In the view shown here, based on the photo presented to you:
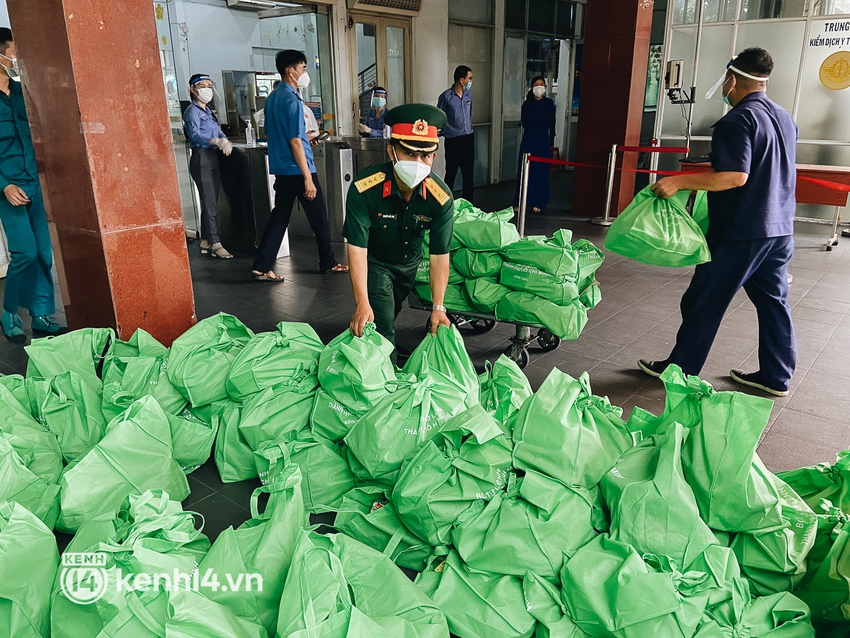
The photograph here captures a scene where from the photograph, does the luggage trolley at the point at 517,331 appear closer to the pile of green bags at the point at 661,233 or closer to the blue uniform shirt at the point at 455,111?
the pile of green bags at the point at 661,233

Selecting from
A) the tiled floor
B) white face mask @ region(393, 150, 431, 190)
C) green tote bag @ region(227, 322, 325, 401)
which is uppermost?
white face mask @ region(393, 150, 431, 190)

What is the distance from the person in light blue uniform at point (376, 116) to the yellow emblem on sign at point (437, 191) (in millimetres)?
6067

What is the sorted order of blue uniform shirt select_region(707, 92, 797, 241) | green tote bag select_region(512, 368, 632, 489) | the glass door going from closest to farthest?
green tote bag select_region(512, 368, 632, 489)
blue uniform shirt select_region(707, 92, 797, 241)
the glass door

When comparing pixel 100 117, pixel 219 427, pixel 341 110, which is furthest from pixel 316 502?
pixel 341 110

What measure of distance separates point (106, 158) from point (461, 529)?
2.58 meters

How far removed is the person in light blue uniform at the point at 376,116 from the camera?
8.89m

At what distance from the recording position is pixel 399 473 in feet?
7.43

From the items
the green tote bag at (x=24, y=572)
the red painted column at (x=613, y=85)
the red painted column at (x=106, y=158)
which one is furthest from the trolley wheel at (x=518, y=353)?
the red painted column at (x=613, y=85)

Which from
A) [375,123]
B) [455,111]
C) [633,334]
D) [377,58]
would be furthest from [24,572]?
[377,58]

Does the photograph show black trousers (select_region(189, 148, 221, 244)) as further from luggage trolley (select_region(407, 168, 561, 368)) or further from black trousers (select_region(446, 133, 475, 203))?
luggage trolley (select_region(407, 168, 561, 368))

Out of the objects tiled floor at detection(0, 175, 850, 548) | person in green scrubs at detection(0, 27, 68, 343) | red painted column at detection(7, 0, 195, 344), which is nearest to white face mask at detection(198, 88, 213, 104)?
tiled floor at detection(0, 175, 850, 548)

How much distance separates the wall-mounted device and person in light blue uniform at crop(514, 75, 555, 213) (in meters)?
1.57

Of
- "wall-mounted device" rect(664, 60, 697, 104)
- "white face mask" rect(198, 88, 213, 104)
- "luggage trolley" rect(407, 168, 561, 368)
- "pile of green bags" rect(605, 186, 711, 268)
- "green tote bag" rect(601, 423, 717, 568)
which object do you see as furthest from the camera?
"wall-mounted device" rect(664, 60, 697, 104)

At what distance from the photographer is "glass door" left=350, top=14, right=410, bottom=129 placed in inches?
371
